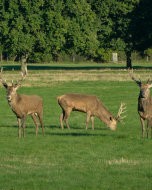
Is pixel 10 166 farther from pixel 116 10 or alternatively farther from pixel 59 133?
pixel 116 10

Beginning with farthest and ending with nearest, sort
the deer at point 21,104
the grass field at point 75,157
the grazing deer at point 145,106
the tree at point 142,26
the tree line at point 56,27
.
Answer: the tree at point 142,26 < the tree line at point 56,27 < the deer at point 21,104 < the grazing deer at point 145,106 < the grass field at point 75,157

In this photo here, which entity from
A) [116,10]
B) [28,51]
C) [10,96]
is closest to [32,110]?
[10,96]

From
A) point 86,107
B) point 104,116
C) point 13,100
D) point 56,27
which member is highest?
point 56,27

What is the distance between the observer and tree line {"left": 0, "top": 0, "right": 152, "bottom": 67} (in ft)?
281

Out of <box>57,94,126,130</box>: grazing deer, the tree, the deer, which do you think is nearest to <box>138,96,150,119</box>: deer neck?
the deer

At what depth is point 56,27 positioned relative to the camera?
286ft

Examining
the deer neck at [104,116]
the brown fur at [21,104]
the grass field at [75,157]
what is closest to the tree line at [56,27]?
the grass field at [75,157]

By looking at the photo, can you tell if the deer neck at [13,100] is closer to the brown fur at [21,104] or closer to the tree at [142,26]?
the brown fur at [21,104]

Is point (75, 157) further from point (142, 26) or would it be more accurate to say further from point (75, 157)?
point (142, 26)

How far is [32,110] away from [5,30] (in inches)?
2457

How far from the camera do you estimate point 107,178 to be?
1488cm

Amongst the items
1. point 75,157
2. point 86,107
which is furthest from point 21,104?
point 75,157

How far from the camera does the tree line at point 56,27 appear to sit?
85.6m

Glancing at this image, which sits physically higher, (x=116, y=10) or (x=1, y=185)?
(x=116, y=10)
